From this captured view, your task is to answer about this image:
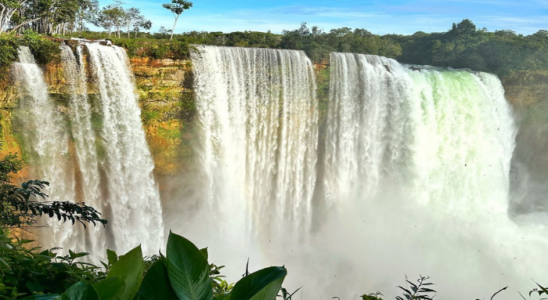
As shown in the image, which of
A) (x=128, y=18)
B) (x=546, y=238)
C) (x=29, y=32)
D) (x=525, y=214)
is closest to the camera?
(x=29, y=32)

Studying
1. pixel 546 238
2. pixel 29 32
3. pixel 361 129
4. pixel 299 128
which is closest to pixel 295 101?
pixel 299 128

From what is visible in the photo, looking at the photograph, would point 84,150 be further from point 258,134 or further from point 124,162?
point 258,134

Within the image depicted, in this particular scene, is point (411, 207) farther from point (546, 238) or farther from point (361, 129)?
point (546, 238)

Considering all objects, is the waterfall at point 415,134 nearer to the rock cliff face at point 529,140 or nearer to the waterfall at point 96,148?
the rock cliff face at point 529,140

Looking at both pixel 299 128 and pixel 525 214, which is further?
pixel 525 214

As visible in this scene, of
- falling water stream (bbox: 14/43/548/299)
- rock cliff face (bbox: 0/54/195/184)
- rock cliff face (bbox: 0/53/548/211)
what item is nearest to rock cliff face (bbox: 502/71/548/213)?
rock cliff face (bbox: 0/53/548/211)

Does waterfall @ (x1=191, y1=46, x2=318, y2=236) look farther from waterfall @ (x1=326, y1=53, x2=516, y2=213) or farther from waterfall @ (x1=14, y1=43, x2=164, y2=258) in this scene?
waterfall @ (x1=14, y1=43, x2=164, y2=258)
